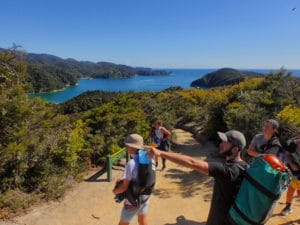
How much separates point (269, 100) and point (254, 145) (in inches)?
226

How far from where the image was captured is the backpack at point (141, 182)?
3463 mm

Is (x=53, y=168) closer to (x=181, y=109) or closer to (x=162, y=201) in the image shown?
(x=162, y=201)

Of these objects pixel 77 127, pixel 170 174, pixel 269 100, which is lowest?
pixel 170 174

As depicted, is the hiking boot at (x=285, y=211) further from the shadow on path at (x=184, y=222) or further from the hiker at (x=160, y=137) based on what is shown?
the hiker at (x=160, y=137)

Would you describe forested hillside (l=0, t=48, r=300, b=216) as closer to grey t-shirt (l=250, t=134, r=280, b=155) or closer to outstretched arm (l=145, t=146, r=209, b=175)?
grey t-shirt (l=250, t=134, r=280, b=155)

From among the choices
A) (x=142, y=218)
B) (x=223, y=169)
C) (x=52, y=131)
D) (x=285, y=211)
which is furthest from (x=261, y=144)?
(x=52, y=131)

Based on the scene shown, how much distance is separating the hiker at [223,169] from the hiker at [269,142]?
1.91m

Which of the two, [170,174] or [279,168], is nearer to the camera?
[279,168]

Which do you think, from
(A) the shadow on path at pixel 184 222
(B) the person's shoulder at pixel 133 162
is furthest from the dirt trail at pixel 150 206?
(B) the person's shoulder at pixel 133 162

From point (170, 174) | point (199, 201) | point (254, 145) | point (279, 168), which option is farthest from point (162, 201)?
point (279, 168)

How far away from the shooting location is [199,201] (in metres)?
6.30

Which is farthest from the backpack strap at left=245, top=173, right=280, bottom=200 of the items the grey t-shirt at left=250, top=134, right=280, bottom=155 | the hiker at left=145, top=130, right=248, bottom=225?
the grey t-shirt at left=250, top=134, right=280, bottom=155

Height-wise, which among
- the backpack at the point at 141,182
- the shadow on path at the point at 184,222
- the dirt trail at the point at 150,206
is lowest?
the dirt trail at the point at 150,206

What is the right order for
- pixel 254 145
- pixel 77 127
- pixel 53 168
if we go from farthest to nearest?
pixel 77 127, pixel 53 168, pixel 254 145
